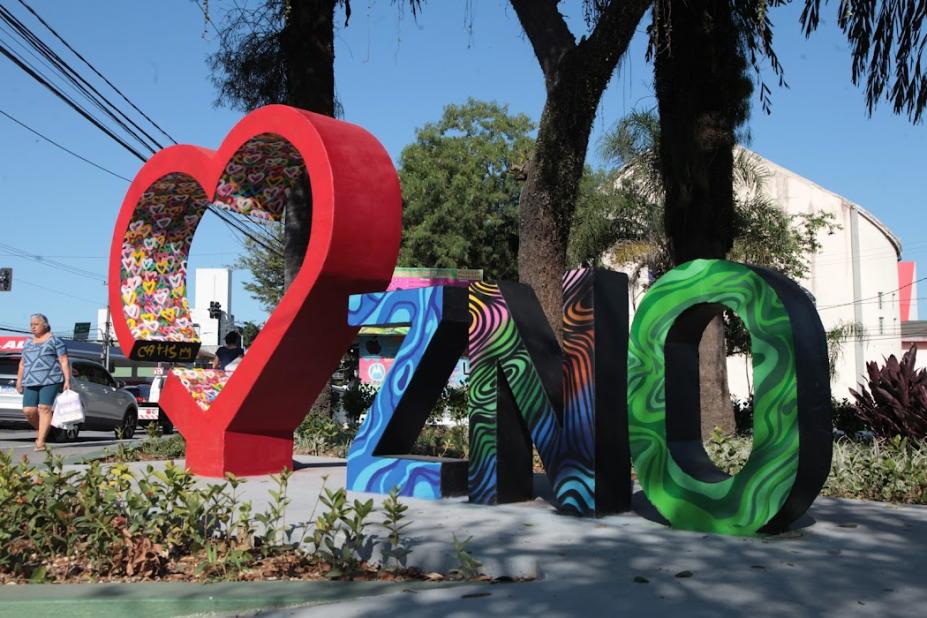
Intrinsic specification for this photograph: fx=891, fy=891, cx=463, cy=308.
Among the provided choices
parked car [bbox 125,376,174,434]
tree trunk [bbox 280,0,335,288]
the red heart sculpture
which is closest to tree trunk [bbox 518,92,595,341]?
the red heart sculpture

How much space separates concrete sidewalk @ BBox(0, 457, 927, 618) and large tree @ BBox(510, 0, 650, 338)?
13.5ft

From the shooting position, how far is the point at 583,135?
32.8ft

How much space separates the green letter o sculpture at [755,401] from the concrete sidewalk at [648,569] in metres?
0.24

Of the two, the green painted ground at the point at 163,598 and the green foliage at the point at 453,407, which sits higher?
the green foliage at the point at 453,407

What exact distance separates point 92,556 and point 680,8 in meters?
9.27

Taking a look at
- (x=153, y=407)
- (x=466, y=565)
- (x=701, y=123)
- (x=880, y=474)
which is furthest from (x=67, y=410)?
(x=153, y=407)

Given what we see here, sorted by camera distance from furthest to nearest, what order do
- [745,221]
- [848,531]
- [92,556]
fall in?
1. [745,221]
2. [848,531]
3. [92,556]

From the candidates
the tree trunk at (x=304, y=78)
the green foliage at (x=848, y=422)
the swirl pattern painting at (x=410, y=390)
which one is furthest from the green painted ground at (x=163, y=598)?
the green foliage at (x=848, y=422)

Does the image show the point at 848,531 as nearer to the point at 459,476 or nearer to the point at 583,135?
the point at 459,476

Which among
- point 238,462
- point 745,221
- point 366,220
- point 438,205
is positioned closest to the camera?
point 366,220

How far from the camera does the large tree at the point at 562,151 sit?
983cm

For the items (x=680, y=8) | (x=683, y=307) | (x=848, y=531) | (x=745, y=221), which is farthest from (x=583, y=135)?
(x=745, y=221)

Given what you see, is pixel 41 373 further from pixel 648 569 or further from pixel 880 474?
pixel 880 474

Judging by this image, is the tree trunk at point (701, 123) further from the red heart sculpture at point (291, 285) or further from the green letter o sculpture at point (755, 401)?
the green letter o sculpture at point (755, 401)
